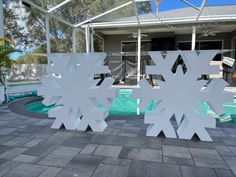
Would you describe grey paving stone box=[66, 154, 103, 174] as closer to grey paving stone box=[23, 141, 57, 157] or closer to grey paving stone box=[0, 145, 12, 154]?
grey paving stone box=[23, 141, 57, 157]

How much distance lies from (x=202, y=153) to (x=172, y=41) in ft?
29.7

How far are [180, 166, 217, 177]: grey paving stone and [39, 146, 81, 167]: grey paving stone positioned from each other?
129 centimetres

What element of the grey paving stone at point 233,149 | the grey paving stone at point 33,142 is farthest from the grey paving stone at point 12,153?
the grey paving stone at point 233,149

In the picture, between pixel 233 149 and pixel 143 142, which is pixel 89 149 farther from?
pixel 233 149

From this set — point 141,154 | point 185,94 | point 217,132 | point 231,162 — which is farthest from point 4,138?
point 217,132

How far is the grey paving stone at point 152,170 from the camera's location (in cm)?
189

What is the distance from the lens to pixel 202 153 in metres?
2.36

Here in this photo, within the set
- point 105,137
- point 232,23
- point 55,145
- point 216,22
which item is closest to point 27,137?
point 55,145

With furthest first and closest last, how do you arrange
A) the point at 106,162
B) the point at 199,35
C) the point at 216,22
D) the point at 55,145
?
1. the point at 199,35
2. the point at 216,22
3. the point at 55,145
4. the point at 106,162

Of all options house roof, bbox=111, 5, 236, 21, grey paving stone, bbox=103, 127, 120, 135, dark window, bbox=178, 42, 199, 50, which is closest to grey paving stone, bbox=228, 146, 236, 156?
grey paving stone, bbox=103, 127, 120, 135

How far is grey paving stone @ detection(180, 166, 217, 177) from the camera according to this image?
1.88 metres

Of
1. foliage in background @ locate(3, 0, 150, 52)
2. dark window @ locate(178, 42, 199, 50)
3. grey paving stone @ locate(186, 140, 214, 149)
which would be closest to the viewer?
grey paving stone @ locate(186, 140, 214, 149)

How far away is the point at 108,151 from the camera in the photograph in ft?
7.88

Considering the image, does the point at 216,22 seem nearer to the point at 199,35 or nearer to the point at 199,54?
the point at 199,35
